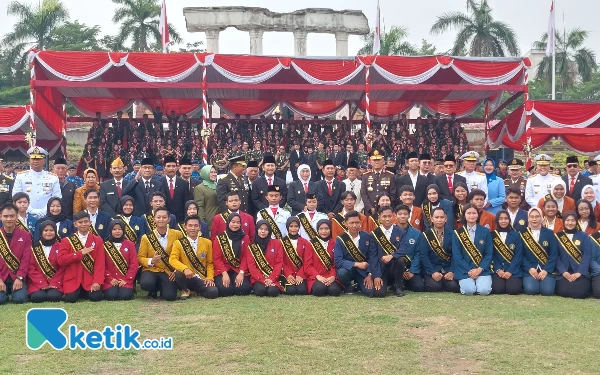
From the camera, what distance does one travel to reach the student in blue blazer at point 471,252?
7438 mm

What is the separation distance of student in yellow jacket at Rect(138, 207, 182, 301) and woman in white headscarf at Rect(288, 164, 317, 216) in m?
1.95

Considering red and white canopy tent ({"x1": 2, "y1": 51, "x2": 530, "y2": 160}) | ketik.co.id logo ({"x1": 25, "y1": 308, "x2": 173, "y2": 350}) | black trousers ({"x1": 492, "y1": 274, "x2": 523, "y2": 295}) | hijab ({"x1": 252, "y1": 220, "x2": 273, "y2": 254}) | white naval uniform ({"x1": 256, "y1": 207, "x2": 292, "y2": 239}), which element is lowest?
ketik.co.id logo ({"x1": 25, "y1": 308, "x2": 173, "y2": 350})

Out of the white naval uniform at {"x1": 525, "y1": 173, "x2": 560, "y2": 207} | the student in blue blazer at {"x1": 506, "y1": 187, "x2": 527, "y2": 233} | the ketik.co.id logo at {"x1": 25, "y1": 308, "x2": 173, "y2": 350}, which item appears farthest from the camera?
the white naval uniform at {"x1": 525, "y1": 173, "x2": 560, "y2": 207}

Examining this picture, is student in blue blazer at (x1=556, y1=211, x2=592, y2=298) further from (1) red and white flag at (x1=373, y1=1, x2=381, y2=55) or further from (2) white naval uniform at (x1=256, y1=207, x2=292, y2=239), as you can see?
(1) red and white flag at (x1=373, y1=1, x2=381, y2=55)

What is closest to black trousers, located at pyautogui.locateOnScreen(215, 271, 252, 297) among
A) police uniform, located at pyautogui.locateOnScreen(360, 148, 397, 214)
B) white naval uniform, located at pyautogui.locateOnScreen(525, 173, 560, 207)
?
police uniform, located at pyautogui.locateOnScreen(360, 148, 397, 214)

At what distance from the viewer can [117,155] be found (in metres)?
17.3

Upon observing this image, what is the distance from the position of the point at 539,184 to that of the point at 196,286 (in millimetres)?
5089

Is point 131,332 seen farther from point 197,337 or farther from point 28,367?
point 28,367

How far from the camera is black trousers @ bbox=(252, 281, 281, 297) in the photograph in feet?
23.7

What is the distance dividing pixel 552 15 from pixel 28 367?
1953 cm

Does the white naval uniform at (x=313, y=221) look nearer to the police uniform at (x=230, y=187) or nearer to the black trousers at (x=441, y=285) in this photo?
the police uniform at (x=230, y=187)

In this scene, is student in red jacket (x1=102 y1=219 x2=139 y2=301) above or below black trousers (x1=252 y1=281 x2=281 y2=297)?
above

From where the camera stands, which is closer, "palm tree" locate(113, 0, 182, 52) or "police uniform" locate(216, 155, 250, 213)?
"police uniform" locate(216, 155, 250, 213)

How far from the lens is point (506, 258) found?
7.55 meters
